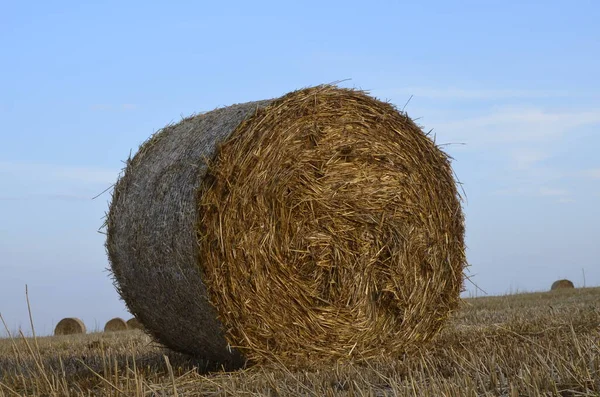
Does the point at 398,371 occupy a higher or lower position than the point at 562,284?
lower

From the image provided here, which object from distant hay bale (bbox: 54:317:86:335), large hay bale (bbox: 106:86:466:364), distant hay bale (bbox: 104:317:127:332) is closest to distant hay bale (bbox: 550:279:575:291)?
distant hay bale (bbox: 104:317:127:332)

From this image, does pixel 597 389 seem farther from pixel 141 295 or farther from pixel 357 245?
pixel 141 295

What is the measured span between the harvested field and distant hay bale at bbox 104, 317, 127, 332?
472 cm

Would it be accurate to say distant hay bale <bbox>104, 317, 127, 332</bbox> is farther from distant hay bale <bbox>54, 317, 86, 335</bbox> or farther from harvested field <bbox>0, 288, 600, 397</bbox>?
harvested field <bbox>0, 288, 600, 397</bbox>

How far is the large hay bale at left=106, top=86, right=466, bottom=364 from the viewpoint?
555cm

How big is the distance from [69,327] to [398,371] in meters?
9.59

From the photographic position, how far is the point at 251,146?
566 cm

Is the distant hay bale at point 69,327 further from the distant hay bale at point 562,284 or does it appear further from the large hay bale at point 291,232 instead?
the distant hay bale at point 562,284

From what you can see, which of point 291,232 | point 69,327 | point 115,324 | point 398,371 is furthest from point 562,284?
point 398,371

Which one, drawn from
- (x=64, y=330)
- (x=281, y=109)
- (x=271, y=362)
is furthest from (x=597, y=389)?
(x=64, y=330)

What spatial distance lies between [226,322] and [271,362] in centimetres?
50

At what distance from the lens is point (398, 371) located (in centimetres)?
491

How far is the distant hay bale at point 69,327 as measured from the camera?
A: 13.1m

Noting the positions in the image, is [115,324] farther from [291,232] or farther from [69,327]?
[291,232]
